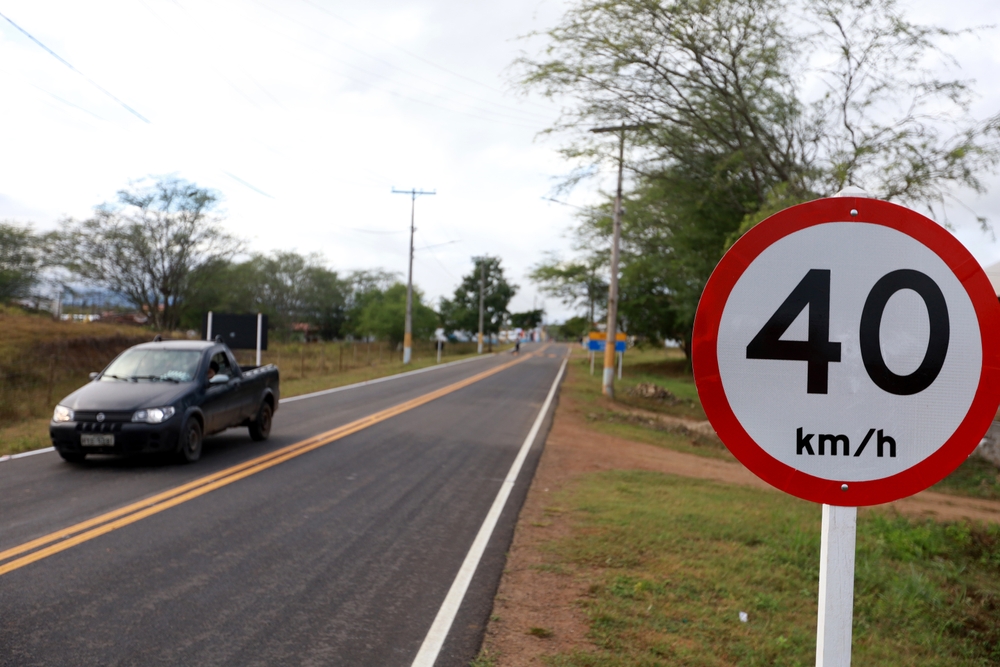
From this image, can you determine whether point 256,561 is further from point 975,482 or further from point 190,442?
point 975,482

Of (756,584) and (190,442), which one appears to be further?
(190,442)

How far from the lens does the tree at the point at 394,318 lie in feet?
263

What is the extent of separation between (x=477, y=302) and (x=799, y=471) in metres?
107

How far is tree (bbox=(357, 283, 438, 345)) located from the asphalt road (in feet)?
224

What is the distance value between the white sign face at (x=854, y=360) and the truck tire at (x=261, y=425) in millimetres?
11616

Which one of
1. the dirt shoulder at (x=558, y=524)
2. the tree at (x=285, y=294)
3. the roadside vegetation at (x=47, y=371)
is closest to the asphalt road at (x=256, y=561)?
the dirt shoulder at (x=558, y=524)

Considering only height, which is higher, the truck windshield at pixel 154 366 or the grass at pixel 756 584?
the truck windshield at pixel 154 366

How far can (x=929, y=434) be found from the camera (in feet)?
6.67

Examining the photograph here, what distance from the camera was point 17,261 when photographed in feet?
145

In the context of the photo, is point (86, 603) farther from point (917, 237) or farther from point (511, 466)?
point (511, 466)

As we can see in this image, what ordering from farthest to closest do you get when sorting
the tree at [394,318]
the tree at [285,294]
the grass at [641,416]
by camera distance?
the tree at [394,318] < the tree at [285,294] < the grass at [641,416]

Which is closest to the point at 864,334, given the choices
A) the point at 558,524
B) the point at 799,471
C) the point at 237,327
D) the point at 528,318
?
the point at 799,471

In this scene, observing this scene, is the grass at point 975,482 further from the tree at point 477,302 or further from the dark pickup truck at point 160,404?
the tree at point 477,302

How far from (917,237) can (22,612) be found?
17.1 feet
